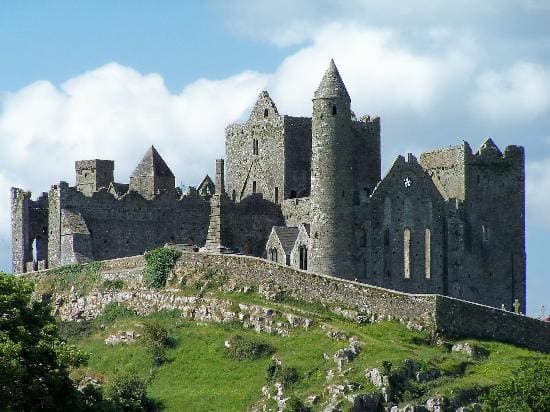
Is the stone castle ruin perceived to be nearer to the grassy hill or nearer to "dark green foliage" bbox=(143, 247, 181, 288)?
"dark green foliage" bbox=(143, 247, 181, 288)

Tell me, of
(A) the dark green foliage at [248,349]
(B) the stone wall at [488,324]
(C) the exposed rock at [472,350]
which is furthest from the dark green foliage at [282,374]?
(B) the stone wall at [488,324]

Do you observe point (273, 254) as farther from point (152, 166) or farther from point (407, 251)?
point (152, 166)

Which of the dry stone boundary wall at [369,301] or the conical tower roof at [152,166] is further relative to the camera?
the conical tower roof at [152,166]

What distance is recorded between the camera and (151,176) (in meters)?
104

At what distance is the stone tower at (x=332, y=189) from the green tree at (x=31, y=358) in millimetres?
25134

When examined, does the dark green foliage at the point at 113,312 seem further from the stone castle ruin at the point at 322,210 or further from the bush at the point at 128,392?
the bush at the point at 128,392

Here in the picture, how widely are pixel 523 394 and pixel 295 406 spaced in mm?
9899

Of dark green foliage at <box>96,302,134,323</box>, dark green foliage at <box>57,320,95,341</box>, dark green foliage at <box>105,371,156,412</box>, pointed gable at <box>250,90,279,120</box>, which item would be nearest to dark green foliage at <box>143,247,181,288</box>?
dark green foliage at <box>96,302,134,323</box>

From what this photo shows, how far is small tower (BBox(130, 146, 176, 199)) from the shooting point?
342 feet

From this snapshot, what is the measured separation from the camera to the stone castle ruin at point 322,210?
314 feet

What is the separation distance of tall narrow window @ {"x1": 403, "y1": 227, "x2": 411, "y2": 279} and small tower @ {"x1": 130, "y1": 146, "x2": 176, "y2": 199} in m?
14.7

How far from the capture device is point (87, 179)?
105125mm

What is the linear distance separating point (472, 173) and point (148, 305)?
26101mm

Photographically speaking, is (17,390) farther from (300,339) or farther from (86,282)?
(86,282)
